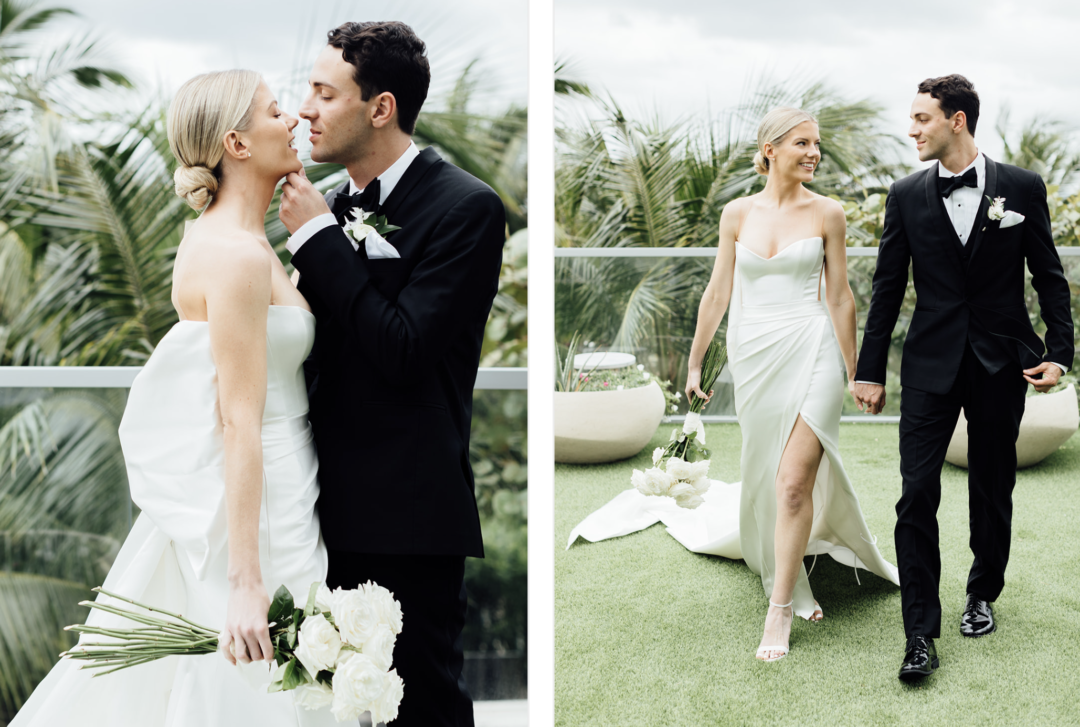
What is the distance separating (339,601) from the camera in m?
1.24

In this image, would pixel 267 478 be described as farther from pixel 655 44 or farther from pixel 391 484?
pixel 655 44

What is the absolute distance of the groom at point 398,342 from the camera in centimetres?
136

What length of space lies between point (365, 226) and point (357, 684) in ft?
2.61

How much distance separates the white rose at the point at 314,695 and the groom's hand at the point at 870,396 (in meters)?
1.71

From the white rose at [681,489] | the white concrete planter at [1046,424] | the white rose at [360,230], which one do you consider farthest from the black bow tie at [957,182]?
the white rose at [360,230]

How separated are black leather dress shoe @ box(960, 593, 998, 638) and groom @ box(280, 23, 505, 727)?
162 centimetres

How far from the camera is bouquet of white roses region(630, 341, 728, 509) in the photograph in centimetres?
242

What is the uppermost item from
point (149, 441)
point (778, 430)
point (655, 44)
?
point (655, 44)

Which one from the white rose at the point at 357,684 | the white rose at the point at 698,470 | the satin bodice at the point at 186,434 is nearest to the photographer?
the white rose at the point at 357,684

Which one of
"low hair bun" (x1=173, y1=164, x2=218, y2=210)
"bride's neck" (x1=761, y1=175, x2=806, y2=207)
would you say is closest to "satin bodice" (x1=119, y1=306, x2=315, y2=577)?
"low hair bun" (x1=173, y1=164, x2=218, y2=210)

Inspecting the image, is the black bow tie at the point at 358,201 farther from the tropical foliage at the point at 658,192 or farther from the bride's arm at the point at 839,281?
the bride's arm at the point at 839,281

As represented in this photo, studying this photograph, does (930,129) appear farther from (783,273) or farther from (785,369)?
(785,369)

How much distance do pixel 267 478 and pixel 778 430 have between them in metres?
A: 1.58

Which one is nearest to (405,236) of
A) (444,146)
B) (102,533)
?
(102,533)
